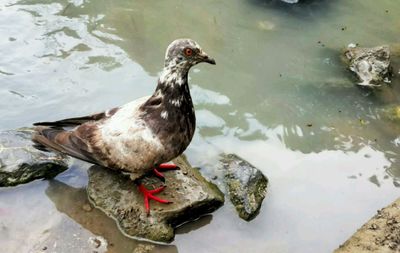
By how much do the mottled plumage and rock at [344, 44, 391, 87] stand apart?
10.8 feet

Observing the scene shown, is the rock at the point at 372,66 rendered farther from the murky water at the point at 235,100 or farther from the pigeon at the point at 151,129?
the pigeon at the point at 151,129

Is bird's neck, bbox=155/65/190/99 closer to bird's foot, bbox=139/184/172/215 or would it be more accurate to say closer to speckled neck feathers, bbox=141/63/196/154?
speckled neck feathers, bbox=141/63/196/154

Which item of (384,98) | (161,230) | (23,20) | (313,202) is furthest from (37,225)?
(384,98)

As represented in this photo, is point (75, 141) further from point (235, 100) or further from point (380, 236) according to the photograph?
point (380, 236)

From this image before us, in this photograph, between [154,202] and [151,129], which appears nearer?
[151,129]

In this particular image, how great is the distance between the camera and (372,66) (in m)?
7.23

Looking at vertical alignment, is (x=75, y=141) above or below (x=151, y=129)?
below

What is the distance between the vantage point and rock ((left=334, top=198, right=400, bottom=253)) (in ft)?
14.4

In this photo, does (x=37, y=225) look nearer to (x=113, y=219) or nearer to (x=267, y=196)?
(x=113, y=219)

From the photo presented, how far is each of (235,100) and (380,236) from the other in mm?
2917

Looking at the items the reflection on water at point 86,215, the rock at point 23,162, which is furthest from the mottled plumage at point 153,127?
the rock at point 23,162

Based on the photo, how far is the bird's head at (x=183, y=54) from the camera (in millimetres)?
4645

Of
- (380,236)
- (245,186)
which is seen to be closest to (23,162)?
(245,186)

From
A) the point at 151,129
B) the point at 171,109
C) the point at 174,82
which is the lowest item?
the point at 151,129
